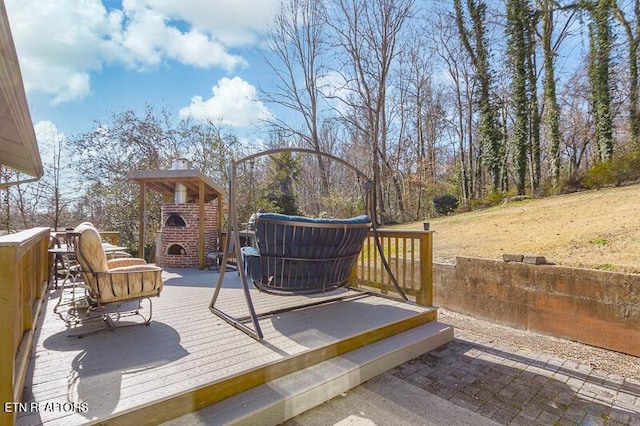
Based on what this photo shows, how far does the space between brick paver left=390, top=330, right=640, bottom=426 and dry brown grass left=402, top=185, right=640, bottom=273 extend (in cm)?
150

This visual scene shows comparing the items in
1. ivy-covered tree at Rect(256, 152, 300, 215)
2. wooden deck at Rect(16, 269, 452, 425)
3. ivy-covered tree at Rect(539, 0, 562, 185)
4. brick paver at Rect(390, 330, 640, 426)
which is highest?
ivy-covered tree at Rect(539, 0, 562, 185)

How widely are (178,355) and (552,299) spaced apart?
4.30 metres

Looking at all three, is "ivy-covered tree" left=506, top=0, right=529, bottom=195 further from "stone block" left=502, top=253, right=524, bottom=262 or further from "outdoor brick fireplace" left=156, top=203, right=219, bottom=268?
"outdoor brick fireplace" left=156, top=203, right=219, bottom=268

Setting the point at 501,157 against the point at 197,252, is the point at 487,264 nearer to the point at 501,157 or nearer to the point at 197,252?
the point at 197,252

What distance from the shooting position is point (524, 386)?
280 cm

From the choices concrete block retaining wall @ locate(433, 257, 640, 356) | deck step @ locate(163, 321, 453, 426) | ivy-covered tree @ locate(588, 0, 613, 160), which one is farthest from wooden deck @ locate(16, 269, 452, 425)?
ivy-covered tree @ locate(588, 0, 613, 160)

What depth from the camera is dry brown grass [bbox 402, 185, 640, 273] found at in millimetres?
4363

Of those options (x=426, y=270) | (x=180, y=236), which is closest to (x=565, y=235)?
(x=426, y=270)

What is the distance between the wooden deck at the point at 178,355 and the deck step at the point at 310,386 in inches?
2.3

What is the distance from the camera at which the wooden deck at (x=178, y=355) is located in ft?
6.30

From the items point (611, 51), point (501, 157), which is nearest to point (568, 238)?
point (501, 157)

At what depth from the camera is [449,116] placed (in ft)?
56.5

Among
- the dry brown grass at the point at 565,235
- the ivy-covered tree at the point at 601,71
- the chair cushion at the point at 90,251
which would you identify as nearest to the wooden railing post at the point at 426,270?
the dry brown grass at the point at 565,235

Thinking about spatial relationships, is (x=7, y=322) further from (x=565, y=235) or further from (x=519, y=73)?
(x=519, y=73)
